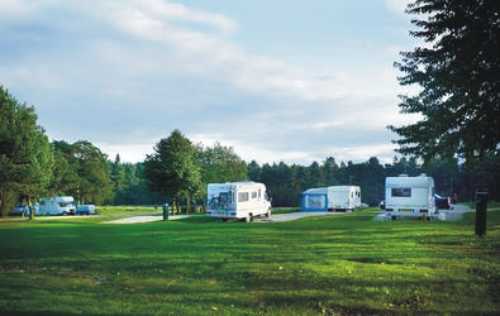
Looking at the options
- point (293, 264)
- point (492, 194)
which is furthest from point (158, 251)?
point (492, 194)

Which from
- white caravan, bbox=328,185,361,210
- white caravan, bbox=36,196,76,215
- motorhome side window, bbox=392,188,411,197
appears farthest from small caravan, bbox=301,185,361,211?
white caravan, bbox=36,196,76,215

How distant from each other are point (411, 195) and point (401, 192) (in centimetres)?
65

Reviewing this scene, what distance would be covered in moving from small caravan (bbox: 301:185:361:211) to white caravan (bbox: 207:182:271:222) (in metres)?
14.8

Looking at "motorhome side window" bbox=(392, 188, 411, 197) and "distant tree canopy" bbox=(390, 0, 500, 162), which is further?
"motorhome side window" bbox=(392, 188, 411, 197)

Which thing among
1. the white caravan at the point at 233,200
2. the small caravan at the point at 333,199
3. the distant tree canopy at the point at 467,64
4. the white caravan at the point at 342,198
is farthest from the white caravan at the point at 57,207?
the distant tree canopy at the point at 467,64

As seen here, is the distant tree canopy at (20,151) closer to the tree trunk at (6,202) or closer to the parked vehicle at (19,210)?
the tree trunk at (6,202)

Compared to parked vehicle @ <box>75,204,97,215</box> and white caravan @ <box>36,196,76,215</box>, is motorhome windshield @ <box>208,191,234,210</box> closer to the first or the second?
parked vehicle @ <box>75,204,97,215</box>

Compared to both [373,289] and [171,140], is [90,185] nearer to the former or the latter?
[171,140]

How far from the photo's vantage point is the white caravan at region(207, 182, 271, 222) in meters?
31.3

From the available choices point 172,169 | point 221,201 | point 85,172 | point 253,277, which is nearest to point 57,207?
point 172,169

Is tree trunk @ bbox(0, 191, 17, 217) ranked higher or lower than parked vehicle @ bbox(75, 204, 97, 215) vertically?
higher

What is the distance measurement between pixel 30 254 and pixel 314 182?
78.7 meters

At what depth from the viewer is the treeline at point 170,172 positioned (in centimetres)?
4231

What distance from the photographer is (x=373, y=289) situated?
829 centimetres
